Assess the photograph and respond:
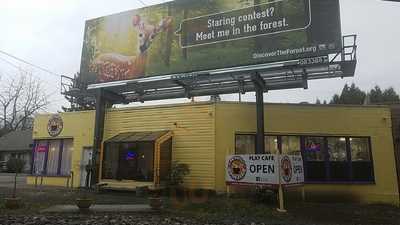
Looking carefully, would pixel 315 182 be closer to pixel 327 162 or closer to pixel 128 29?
pixel 327 162

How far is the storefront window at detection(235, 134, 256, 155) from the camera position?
18.0 meters

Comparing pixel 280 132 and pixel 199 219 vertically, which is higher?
pixel 280 132

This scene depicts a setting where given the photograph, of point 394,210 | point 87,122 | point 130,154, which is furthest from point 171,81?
point 394,210

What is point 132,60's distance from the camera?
67.3 ft

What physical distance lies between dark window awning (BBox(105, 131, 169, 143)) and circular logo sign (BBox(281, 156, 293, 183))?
6278 millimetres

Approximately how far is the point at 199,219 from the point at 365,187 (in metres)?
9.55

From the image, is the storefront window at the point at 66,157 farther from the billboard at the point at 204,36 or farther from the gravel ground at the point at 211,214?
the gravel ground at the point at 211,214

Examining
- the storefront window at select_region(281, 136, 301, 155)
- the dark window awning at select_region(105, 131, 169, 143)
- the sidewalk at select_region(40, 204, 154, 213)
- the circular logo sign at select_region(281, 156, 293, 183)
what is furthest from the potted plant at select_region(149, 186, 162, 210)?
the storefront window at select_region(281, 136, 301, 155)

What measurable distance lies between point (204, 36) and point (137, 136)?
5756 mm

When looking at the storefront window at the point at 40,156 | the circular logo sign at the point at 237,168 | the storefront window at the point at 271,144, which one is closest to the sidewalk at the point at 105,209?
the circular logo sign at the point at 237,168

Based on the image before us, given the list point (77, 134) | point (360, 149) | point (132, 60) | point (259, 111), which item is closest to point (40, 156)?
point (77, 134)

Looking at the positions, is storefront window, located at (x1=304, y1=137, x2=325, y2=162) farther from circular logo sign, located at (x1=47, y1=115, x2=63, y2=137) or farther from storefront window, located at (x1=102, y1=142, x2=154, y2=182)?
circular logo sign, located at (x1=47, y1=115, x2=63, y2=137)

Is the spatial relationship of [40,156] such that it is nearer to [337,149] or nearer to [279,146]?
[279,146]

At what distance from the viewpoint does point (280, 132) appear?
17984 millimetres
